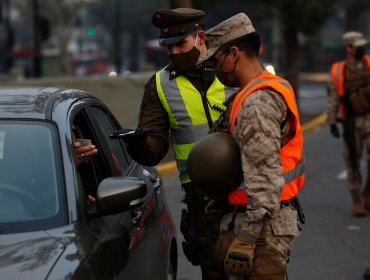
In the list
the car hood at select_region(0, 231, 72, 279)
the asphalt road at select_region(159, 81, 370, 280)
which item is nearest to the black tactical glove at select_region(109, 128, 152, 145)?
the car hood at select_region(0, 231, 72, 279)

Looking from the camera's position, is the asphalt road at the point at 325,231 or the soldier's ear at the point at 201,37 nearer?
the soldier's ear at the point at 201,37

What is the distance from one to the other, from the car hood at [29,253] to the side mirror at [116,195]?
305mm

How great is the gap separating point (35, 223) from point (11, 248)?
291 mm

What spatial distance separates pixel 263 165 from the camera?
4023 millimetres

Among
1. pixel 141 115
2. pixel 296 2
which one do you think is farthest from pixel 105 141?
pixel 296 2

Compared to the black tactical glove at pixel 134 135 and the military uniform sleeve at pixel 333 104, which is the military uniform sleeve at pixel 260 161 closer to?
the black tactical glove at pixel 134 135

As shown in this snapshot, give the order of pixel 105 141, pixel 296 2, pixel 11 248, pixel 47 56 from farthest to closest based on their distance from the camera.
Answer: pixel 47 56 < pixel 296 2 < pixel 105 141 < pixel 11 248

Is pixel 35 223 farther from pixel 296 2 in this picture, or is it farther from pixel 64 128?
pixel 296 2

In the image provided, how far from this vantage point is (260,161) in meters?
4.02

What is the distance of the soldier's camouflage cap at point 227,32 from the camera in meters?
4.25

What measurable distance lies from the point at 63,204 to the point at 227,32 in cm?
103

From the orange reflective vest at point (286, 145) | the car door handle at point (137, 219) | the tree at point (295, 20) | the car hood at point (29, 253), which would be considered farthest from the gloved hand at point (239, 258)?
the tree at point (295, 20)

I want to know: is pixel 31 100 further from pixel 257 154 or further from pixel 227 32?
pixel 257 154

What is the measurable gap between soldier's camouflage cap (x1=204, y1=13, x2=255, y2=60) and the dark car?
69cm
